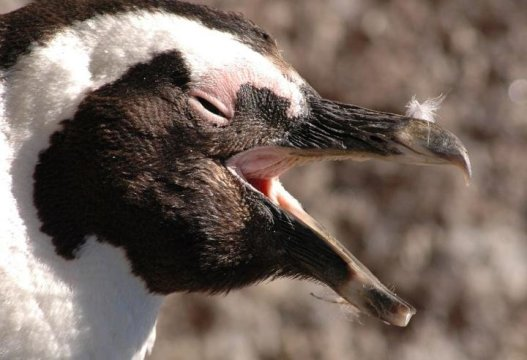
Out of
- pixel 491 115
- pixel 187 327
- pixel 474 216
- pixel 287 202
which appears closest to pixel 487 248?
pixel 474 216

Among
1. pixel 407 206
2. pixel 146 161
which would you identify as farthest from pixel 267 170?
pixel 407 206

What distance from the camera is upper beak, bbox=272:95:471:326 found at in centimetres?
186

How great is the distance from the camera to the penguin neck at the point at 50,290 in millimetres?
1703

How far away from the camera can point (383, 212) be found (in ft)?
13.7

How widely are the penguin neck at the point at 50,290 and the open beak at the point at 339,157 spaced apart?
0.26m

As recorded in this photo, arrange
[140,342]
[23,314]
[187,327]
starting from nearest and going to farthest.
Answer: [23,314] → [140,342] → [187,327]

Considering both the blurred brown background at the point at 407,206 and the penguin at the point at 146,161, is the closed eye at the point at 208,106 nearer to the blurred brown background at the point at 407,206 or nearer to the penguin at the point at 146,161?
the penguin at the point at 146,161

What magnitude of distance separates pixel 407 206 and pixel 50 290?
2.58 metres

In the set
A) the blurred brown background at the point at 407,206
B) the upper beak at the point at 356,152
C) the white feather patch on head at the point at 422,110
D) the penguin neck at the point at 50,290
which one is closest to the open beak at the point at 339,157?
the upper beak at the point at 356,152

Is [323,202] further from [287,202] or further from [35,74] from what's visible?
[35,74]

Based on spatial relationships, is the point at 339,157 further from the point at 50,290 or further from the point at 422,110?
the point at 50,290

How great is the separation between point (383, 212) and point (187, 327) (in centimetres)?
78

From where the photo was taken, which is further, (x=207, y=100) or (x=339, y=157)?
(x=339, y=157)

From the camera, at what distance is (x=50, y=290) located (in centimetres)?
173
